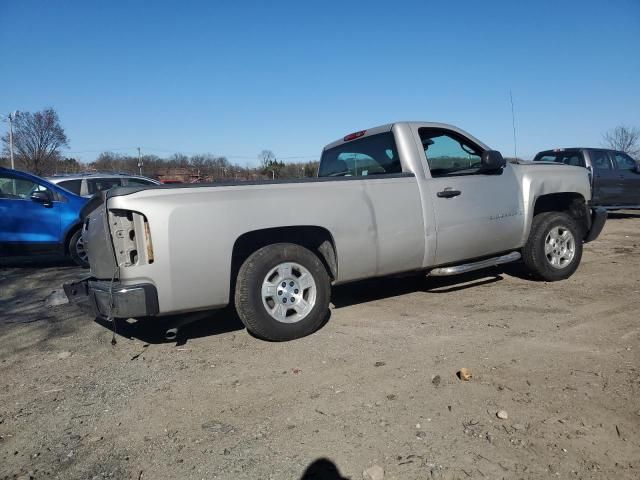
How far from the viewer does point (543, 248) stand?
5.69m

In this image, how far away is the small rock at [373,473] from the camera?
7.29 feet

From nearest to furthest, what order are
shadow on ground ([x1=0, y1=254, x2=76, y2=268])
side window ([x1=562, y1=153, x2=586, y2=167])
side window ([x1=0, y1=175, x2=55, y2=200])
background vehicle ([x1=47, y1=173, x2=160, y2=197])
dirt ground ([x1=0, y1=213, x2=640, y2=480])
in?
dirt ground ([x1=0, y1=213, x2=640, y2=480]) < side window ([x1=0, y1=175, x2=55, y2=200]) < shadow on ground ([x1=0, y1=254, x2=76, y2=268]) < background vehicle ([x1=47, y1=173, x2=160, y2=197]) < side window ([x1=562, y1=153, x2=586, y2=167])

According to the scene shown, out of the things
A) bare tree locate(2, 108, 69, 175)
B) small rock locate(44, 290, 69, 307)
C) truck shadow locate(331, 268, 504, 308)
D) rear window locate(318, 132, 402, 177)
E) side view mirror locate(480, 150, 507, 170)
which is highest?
bare tree locate(2, 108, 69, 175)

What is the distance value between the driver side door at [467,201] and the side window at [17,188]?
6.83 metres

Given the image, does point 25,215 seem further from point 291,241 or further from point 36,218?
point 291,241

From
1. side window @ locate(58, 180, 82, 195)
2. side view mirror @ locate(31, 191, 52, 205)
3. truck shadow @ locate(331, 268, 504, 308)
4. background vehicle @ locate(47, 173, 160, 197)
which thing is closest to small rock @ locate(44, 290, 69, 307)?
truck shadow @ locate(331, 268, 504, 308)

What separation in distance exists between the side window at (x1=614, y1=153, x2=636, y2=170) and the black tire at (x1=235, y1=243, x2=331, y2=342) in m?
12.0

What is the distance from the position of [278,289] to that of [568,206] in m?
4.31

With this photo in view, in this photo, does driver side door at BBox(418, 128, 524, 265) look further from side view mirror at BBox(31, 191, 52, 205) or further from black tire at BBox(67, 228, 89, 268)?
side view mirror at BBox(31, 191, 52, 205)

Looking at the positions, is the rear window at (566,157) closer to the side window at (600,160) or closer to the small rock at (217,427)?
the side window at (600,160)

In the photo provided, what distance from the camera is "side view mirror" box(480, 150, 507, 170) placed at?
507 cm

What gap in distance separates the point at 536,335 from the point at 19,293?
6.30m

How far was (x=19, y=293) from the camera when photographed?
252 inches

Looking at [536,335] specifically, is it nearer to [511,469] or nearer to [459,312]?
[459,312]
